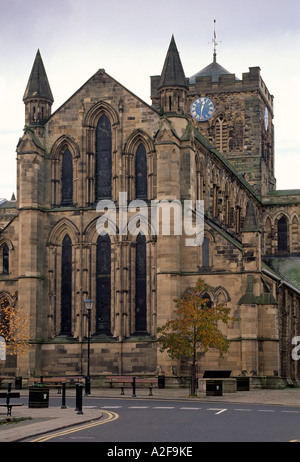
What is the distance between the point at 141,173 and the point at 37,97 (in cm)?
824

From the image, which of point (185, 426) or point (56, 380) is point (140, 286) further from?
point (185, 426)

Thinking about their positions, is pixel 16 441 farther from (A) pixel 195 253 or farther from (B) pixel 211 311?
(A) pixel 195 253

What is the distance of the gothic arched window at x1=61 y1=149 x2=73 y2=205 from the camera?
168 ft

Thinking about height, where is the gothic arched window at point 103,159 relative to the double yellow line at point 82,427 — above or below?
above

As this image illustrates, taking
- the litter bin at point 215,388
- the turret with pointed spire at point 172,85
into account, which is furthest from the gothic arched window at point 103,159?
the litter bin at point 215,388

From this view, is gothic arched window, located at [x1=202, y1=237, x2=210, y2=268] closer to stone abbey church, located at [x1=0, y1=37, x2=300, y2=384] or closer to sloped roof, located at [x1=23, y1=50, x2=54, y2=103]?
Answer: stone abbey church, located at [x1=0, y1=37, x2=300, y2=384]

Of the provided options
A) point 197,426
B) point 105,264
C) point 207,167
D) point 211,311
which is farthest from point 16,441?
point 207,167

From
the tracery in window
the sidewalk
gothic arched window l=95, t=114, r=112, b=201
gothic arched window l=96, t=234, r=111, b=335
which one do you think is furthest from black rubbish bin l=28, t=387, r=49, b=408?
the tracery in window

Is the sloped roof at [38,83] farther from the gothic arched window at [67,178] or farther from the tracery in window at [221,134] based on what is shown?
the tracery in window at [221,134]

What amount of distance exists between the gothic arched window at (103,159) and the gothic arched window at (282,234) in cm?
2938

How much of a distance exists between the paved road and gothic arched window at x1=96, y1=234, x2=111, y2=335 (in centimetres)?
1951

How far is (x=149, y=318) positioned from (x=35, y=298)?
683cm

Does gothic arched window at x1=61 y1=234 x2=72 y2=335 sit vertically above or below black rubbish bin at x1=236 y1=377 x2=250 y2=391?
above

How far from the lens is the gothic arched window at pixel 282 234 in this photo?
2992 inches
